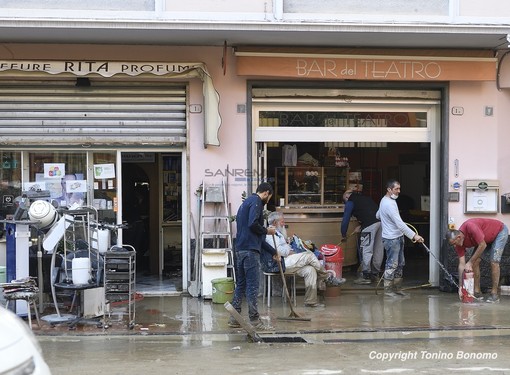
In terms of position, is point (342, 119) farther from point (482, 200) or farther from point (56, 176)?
point (56, 176)

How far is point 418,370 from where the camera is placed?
6961 mm

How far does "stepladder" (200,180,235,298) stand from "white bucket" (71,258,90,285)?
2.19m

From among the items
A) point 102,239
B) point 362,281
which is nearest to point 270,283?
point 362,281

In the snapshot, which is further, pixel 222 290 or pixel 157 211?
pixel 157 211

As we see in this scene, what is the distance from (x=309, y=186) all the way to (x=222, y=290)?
3627mm

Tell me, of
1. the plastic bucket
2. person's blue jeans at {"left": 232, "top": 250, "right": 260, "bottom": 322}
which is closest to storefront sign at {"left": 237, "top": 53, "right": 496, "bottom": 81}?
the plastic bucket

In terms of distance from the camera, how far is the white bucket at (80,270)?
29.2ft

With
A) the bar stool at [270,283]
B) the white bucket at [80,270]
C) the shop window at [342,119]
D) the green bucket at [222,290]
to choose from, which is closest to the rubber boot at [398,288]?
the bar stool at [270,283]

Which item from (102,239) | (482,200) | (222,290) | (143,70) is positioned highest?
(143,70)

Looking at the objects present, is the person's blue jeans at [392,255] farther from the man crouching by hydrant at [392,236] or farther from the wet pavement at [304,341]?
the wet pavement at [304,341]

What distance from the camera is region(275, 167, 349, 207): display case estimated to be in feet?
43.2

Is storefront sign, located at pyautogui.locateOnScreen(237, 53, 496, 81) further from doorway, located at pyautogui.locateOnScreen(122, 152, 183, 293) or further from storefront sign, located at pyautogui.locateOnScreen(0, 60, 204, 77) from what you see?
doorway, located at pyautogui.locateOnScreen(122, 152, 183, 293)

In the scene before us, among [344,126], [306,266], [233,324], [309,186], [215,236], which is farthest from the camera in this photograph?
[309,186]

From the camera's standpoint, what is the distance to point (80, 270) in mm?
8914
